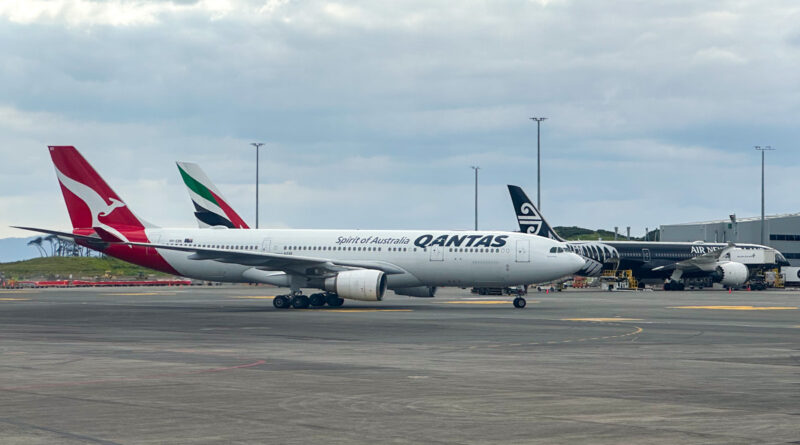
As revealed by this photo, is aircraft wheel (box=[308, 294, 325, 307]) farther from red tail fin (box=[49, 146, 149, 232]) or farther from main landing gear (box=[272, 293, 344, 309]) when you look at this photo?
red tail fin (box=[49, 146, 149, 232])

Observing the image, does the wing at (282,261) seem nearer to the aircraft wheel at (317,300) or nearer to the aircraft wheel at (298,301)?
the aircraft wheel at (298,301)

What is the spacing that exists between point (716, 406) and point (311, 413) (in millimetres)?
5775

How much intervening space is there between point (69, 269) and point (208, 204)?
251 ft

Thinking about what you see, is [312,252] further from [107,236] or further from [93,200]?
[93,200]

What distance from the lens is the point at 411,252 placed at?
156 ft


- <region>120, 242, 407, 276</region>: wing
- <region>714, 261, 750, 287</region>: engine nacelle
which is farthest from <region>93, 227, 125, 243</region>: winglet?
<region>714, 261, 750, 287</region>: engine nacelle

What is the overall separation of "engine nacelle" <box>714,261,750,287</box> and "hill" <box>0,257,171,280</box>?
72.0m

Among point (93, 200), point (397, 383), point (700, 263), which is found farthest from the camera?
point (700, 263)

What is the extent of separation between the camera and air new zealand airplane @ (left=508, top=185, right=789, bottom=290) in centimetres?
8638

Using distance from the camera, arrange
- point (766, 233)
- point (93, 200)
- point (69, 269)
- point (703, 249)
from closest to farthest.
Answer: point (93, 200), point (703, 249), point (766, 233), point (69, 269)

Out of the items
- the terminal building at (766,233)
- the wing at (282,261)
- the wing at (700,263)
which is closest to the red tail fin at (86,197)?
the wing at (282,261)

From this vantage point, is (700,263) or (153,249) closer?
(153,249)

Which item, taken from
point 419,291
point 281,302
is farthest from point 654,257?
point 281,302

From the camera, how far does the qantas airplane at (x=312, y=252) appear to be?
4638 cm
